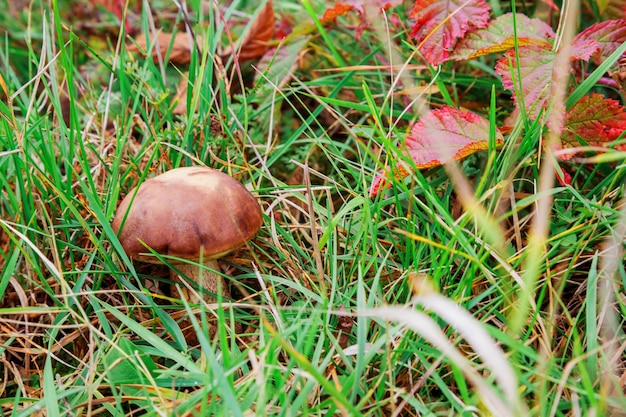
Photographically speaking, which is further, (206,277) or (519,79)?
(206,277)

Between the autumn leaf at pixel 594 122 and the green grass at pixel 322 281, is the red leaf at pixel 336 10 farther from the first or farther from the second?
the autumn leaf at pixel 594 122

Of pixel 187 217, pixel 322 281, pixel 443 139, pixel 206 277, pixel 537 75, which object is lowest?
pixel 206 277

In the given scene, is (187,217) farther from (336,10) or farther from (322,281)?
(336,10)

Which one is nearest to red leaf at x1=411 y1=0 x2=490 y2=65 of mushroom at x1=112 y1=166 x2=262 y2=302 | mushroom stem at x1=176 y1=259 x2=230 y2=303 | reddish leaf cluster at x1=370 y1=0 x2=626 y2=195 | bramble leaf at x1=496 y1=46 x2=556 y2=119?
reddish leaf cluster at x1=370 y1=0 x2=626 y2=195

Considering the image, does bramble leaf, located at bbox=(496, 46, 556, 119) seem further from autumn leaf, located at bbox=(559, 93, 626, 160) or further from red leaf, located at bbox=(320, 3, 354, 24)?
red leaf, located at bbox=(320, 3, 354, 24)

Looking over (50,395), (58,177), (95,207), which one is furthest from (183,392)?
(58,177)

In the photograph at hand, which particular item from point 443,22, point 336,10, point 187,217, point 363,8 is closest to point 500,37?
point 443,22

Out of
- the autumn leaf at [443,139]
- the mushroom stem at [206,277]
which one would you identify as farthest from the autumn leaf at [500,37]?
the mushroom stem at [206,277]

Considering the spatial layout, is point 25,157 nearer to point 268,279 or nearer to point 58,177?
point 58,177
